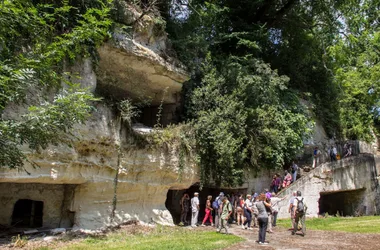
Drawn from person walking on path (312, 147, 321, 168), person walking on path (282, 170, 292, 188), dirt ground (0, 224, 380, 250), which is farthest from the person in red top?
dirt ground (0, 224, 380, 250)

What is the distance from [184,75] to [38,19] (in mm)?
7673

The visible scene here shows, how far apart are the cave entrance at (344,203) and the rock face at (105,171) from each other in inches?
472

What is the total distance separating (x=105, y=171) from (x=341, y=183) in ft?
48.1

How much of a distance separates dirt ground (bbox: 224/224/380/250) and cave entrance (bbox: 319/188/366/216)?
29.9 feet

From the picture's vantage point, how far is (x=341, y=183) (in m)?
20.5

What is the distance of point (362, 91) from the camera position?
27062mm

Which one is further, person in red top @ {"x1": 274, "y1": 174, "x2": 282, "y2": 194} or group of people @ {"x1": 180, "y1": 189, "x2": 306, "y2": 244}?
person in red top @ {"x1": 274, "y1": 174, "x2": 282, "y2": 194}

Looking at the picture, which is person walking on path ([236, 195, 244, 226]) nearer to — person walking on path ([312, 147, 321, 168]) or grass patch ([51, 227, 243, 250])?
grass patch ([51, 227, 243, 250])

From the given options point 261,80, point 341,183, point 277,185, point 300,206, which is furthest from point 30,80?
point 341,183

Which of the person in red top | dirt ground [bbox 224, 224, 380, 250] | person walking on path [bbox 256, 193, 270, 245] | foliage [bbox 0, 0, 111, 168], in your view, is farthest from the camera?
the person in red top

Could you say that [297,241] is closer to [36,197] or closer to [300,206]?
[300,206]

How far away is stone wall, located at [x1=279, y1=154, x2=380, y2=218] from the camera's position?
741 inches

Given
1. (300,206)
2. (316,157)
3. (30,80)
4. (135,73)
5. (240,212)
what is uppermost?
(135,73)

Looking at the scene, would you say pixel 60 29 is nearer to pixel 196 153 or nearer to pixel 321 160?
pixel 196 153
